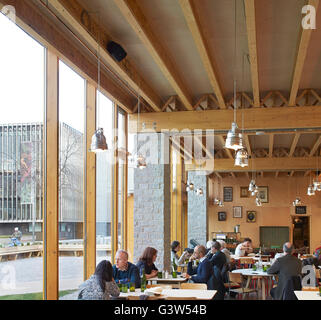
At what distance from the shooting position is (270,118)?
8844mm

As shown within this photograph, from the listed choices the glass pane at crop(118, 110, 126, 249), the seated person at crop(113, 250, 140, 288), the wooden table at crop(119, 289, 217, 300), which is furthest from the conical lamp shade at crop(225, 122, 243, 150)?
the glass pane at crop(118, 110, 126, 249)

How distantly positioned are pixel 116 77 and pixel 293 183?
1533 cm

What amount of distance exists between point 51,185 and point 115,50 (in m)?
1.97

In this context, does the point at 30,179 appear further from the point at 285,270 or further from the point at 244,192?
the point at 244,192

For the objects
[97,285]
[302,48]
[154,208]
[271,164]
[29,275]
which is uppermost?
[302,48]

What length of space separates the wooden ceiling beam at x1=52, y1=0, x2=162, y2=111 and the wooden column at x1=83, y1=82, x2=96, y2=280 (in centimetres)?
75

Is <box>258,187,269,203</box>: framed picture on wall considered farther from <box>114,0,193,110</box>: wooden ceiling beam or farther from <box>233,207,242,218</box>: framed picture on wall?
<box>114,0,193,110</box>: wooden ceiling beam

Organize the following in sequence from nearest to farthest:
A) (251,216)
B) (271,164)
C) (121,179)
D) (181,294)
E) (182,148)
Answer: (181,294) < (121,179) < (182,148) < (271,164) < (251,216)

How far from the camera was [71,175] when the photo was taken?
6797 millimetres

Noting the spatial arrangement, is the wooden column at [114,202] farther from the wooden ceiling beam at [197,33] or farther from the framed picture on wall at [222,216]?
the framed picture on wall at [222,216]

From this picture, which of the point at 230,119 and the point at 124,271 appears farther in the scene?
the point at 230,119

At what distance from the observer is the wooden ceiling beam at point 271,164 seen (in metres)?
15.1

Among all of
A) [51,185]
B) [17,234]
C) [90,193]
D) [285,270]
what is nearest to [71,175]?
[51,185]
